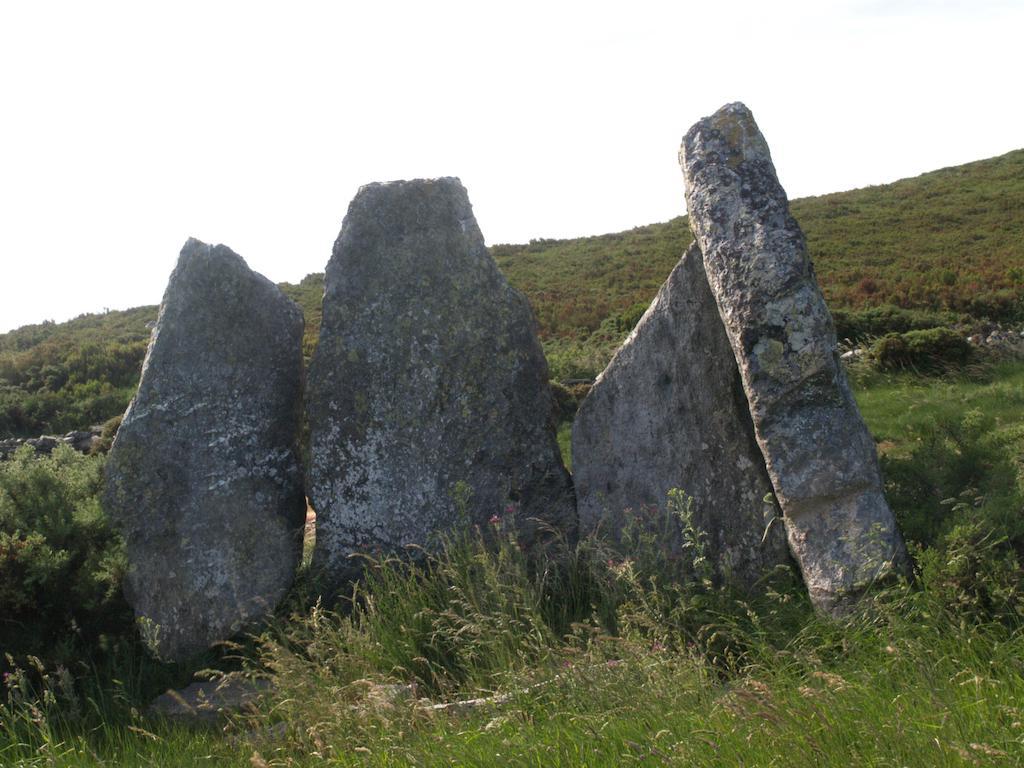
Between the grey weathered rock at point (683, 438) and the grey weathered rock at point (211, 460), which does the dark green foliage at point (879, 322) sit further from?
the grey weathered rock at point (211, 460)

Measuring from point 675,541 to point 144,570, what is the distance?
13.5 feet

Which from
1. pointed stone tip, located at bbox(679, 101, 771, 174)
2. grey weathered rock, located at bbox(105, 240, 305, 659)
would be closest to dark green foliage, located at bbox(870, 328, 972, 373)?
pointed stone tip, located at bbox(679, 101, 771, 174)

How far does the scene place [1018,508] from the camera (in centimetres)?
588

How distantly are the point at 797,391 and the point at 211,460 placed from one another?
4.61 metres

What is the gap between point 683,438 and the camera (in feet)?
23.8

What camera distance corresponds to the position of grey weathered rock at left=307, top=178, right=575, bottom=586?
7676 millimetres

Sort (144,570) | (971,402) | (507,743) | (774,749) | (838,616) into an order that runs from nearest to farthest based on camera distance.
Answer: (774,749)
(507,743)
(838,616)
(144,570)
(971,402)

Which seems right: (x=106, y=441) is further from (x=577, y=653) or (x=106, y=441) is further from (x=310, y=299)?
(x=310, y=299)

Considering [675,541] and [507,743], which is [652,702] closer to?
[507,743]

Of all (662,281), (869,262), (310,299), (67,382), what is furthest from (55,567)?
(869,262)

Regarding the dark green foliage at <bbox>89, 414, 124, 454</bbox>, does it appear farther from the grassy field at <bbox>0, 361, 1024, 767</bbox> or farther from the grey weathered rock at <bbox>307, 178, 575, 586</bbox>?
the grassy field at <bbox>0, 361, 1024, 767</bbox>

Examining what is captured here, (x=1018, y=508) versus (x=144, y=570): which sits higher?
(x=144, y=570)

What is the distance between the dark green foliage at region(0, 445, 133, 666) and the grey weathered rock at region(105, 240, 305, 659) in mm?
210

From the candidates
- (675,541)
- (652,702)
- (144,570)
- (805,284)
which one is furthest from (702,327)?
(144,570)
